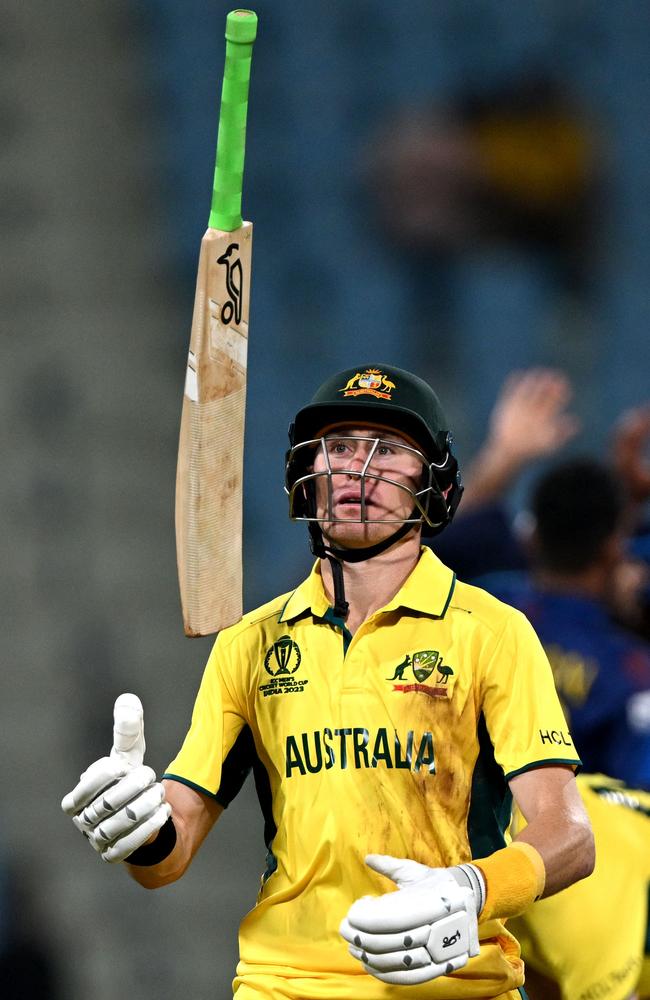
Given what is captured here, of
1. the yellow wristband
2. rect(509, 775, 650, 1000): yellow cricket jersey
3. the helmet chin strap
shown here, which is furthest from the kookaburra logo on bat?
rect(509, 775, 650, 1000): yellow cricket jersey

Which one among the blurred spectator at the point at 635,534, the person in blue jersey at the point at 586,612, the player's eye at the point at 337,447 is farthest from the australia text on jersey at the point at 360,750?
the blurred spectator at the point at 635,534

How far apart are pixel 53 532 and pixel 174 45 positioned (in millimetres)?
2486

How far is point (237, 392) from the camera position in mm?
2734

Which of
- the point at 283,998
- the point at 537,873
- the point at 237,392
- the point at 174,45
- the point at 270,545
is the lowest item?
the point at 283,998

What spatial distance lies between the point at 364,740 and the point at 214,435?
563 millimetres

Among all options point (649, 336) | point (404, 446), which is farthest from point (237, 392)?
point (649, 336)

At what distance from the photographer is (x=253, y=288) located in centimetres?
745

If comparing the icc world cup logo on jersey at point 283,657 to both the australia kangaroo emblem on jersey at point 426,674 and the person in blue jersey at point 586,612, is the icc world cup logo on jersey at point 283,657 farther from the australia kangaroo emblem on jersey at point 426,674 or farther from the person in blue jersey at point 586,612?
the person in blue jersey at point 586,612

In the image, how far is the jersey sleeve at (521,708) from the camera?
2.49m

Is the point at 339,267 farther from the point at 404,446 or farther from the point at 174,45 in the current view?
the point at 404,446

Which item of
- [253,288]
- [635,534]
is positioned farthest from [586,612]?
[253,288]

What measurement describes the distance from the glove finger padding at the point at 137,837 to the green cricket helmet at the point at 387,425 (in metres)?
0.56

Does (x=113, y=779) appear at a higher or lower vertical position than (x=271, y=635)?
lower

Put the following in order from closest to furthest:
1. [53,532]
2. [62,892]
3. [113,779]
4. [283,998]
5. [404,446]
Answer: [113,779] < [283,998] < [404,446] < [62,892] < [53,532]
